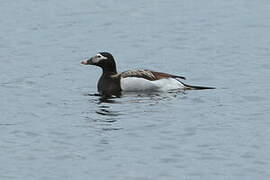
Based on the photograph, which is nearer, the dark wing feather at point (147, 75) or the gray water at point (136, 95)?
the gray water at point (136, 95)

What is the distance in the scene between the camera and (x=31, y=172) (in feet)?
55.6

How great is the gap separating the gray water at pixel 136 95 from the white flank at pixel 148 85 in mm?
445

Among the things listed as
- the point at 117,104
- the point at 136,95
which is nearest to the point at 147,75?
the point at 136,95

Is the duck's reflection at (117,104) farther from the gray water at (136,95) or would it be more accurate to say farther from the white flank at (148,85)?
the white flank at (148,85)

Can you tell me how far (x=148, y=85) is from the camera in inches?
990

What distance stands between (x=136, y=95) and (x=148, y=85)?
700 millimetres

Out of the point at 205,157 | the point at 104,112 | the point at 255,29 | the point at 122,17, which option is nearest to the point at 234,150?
the point at 205,157

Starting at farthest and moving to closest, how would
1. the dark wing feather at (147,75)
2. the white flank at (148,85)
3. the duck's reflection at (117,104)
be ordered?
the dark wing feather at (147,75), the white flank at (148,85), the duck's reflection at (117,104)

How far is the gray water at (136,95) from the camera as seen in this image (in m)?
17.5

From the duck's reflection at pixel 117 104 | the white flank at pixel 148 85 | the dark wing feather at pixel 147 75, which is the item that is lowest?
the duck's reflection at pixel 117 104

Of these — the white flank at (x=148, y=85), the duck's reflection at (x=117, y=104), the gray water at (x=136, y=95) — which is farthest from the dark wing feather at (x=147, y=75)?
the gray water at (x=136, y=95)

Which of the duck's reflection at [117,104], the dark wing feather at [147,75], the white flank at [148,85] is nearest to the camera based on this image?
the duck's reflection at [117,104]

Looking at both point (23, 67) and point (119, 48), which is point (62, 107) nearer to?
point (23, 67)

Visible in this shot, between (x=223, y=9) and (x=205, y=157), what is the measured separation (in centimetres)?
2199
